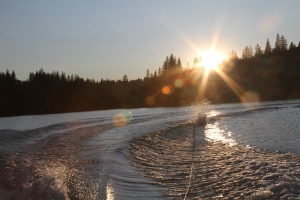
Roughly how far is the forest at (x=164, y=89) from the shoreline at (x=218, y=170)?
234ft

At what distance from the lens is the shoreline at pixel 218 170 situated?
808cm

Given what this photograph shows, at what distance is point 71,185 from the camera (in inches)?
358

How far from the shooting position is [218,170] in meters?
10.3

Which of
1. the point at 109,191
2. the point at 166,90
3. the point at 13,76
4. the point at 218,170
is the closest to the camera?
the point at 109,191

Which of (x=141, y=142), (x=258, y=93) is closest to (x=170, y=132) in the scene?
(x=141, y=142)

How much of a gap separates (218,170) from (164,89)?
4230 inches

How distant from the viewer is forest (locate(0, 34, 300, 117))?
93.6 m

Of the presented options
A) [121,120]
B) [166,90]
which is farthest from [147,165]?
[166,90]

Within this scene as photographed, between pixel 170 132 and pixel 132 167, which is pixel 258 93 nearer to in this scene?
pixel 170 132

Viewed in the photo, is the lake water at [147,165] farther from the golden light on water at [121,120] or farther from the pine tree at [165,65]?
the pine tree at [165,65]

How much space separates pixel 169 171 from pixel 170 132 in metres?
9.98

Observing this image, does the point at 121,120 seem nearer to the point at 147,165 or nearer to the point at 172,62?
the point at 147,165

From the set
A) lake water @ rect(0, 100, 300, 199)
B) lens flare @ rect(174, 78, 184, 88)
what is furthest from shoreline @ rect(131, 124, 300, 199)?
lens flare @ rect(174, 78, 184, 88)

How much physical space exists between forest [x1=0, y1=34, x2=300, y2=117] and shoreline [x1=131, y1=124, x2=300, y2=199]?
71440mm
